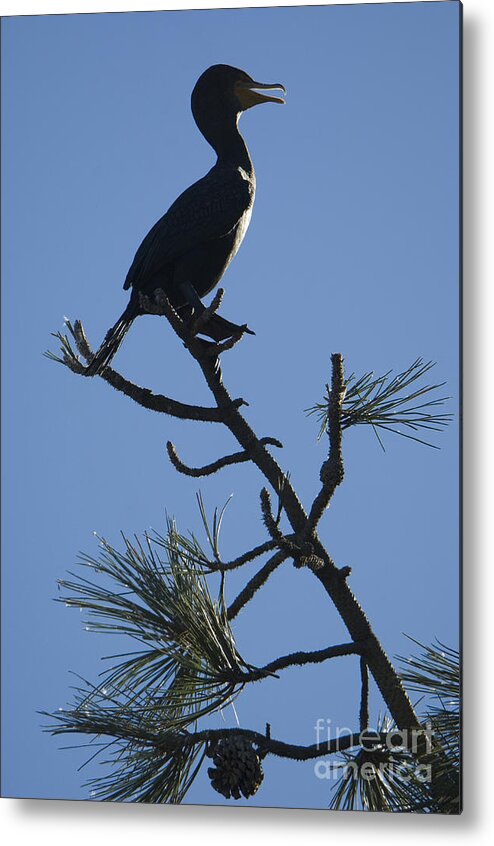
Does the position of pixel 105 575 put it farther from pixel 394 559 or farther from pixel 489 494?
pixel 489 494

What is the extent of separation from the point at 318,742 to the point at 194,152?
78cm

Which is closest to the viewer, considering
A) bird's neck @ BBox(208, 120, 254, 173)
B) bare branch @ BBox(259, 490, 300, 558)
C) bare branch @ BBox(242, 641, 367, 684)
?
bare branch @ BBox(259, 490, 300, 558)

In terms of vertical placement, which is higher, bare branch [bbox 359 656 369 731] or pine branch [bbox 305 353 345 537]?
pine branch [bbox 305 353 345 537]

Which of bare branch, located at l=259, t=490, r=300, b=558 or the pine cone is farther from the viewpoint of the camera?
the pine cone

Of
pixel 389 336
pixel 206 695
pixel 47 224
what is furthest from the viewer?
pixel 47 224

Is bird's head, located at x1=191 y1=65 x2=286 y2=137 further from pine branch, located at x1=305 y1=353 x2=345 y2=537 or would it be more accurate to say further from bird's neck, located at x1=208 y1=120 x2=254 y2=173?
pine branch, located at x1=305 y1=353 x2=345 y2=537

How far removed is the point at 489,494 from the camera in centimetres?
157

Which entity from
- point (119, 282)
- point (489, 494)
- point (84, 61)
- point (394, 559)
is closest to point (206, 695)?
point (394, 559)

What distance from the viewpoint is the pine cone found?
4.94 ft

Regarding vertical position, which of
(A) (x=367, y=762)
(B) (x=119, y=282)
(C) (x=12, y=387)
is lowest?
(A) (x=367, y=762)

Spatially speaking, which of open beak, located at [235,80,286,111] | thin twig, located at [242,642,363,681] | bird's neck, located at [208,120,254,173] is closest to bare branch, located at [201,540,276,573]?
thin twig, located at [242,642,363,681]

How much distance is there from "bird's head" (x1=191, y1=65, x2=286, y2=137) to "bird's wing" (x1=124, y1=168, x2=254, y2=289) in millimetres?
107

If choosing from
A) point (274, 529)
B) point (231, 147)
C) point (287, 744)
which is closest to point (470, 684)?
point (287, 744)

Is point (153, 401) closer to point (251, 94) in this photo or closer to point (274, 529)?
point (274, 529)
